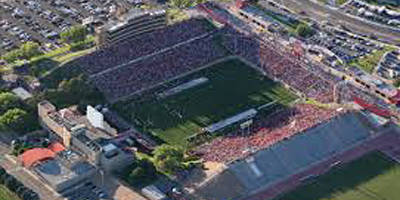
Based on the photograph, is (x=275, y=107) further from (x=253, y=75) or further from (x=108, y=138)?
(x=108, y=138)

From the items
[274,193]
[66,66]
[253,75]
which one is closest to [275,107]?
[253,75]

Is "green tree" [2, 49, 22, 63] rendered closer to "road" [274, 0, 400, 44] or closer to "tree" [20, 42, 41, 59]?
"tree" [20, 42, 41, 59]

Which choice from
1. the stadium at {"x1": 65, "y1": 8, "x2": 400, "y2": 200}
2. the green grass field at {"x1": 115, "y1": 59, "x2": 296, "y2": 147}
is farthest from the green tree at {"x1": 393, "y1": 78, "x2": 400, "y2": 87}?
the green grass field at {"x1": 115, "y1": 59, "x2": 296, "y2": 147}

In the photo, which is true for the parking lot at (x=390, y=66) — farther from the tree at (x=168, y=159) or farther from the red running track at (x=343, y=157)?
the tree at (x=168, y=159)

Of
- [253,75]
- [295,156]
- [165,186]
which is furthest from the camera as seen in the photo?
[253,75]

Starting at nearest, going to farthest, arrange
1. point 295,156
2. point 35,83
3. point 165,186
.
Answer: point 165,186, point 295,156, point 35,83

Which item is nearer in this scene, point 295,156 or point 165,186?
point 165,186
